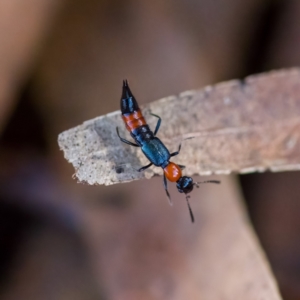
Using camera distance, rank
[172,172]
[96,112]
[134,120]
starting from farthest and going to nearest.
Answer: [96,112]
[172,172]
[134,120]

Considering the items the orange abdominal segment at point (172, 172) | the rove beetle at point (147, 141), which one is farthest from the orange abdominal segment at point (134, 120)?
the orange abdominal segment at point (172, 172)

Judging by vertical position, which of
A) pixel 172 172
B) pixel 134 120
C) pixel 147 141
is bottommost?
pixel 172 172

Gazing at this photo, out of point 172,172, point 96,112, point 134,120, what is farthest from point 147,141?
point 96,112

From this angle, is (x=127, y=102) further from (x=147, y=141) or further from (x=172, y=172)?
(x=172, y=172)

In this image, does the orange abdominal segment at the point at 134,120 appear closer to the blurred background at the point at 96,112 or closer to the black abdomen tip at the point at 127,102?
the black abdomen tip at the point at 127,102

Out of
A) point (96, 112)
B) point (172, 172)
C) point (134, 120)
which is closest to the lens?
point (134, 120)

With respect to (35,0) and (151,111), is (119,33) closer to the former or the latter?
(35,0)
